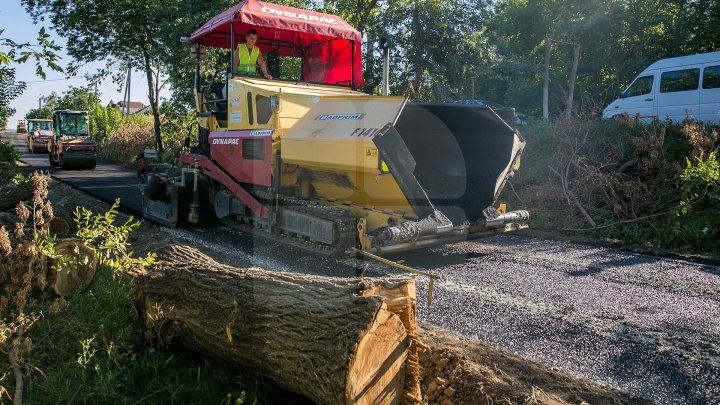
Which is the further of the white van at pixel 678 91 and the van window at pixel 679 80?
the van window at pixel 679 80

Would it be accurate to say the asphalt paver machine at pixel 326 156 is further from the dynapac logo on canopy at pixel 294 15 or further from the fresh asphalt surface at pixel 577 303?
the fresh asphalt surface at pixel 577 303

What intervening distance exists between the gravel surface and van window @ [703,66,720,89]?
7.08 m

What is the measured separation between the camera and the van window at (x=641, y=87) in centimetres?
1314

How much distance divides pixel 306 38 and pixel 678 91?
353 inches

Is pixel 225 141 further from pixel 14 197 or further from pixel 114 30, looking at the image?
pixel 114 30

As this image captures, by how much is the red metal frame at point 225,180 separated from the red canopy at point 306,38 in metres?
1.76

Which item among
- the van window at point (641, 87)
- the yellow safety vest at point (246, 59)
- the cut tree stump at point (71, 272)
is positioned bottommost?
the cut tree stump at point (71, 272)

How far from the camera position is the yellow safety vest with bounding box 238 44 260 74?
24.7 feet

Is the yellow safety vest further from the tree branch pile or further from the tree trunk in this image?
the tree trunk

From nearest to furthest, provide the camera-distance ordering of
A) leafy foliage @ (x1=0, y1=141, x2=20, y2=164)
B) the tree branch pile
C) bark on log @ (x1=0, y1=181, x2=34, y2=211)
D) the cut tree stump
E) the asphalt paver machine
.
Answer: the cut tree stump
the asphalt paver machine
bark on log @ (x1=0, y1=181, x2=34, y2=211)
the tree branch pile
leafy foliage @ (x1=0, y1=141, x2=20, y2=164)

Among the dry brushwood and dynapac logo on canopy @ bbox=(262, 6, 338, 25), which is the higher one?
dynapac logo on canopy @ bbox=(262, 6, 338, 25)

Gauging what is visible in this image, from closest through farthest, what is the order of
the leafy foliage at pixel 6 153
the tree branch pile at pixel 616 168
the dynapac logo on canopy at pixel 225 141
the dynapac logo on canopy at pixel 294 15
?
the dynapac logo on canopy at pixel 225 141, the dynapac logo on canopy at pixel 294 15, the tree branch pile at pixel 616 168, the leafy foliage at pixel 6 153

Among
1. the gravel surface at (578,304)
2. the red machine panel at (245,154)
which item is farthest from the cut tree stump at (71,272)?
the red machine panel at (245,154)

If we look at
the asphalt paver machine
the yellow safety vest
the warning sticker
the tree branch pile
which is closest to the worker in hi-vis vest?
the yellow safety vest
